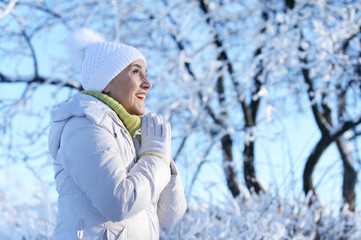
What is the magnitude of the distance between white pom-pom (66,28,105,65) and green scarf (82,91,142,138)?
303 millimetres

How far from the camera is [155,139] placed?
1.61 metres

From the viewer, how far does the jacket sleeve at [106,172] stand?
Result: 54.2 inches

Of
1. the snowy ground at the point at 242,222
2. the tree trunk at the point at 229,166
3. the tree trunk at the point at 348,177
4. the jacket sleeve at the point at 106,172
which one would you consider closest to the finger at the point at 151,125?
the jacket sleeve at the point at 106,172

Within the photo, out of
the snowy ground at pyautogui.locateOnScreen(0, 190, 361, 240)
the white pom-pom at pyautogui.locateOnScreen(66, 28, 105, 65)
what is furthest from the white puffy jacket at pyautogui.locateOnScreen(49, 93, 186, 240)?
the snowy ground at pyautogui.locateOnScreen(0, 190, 361, 240)

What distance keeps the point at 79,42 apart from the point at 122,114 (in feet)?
1.56

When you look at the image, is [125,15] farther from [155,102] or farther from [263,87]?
[263,87]

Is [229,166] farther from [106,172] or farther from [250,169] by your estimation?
[106,172]

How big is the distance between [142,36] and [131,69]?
18.6 ft

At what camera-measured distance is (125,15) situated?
720 cm

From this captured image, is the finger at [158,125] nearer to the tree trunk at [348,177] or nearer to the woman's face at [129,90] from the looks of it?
the woman's face at [129,90]

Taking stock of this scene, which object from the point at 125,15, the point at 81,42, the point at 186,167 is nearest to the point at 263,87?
the point at 125,15

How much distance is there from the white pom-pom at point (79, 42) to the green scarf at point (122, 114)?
0.30 meters

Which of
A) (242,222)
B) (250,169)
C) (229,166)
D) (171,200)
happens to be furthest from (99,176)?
(229,166)

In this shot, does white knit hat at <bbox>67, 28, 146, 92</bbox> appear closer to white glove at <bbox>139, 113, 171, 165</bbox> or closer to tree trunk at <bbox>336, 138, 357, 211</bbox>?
white glove at <bbox>139, 113, 171, 165</bbox>
